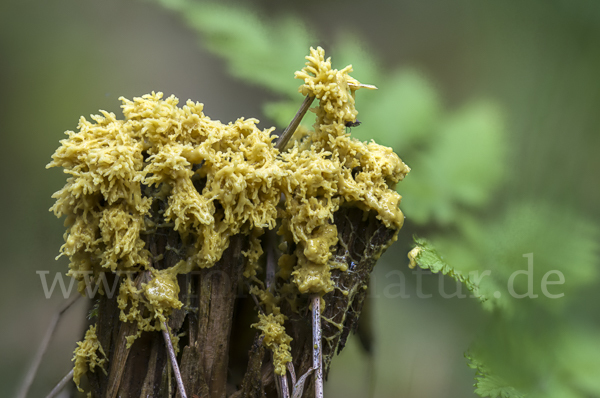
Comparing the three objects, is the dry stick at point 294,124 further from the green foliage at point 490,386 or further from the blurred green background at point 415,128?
the green foliage at point 490,386

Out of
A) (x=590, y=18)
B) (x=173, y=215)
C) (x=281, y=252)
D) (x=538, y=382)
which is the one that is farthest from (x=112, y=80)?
(x=538, y=382)

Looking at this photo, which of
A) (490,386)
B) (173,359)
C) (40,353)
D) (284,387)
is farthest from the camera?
(490,386)

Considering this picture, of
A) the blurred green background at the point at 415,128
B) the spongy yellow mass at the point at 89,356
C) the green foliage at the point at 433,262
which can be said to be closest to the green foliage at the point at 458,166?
the blurred green background at the point at 415,128

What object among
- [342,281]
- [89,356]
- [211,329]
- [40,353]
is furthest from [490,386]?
[40,353]

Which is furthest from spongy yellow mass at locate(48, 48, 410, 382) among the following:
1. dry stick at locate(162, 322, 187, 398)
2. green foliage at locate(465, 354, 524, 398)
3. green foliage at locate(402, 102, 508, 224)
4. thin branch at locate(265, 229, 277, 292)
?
green foliage at locate(465, 354, 524, 398)

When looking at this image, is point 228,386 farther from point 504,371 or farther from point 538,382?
point 538,382

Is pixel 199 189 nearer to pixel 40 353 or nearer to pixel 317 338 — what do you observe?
pixel 317 338

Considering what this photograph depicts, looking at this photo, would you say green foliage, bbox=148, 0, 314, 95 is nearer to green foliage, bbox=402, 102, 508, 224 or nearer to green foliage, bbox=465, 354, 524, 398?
green foliage, bbox=402, 102, 508, 224
